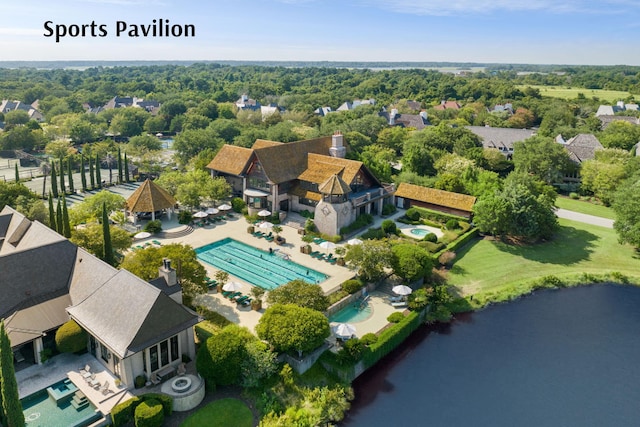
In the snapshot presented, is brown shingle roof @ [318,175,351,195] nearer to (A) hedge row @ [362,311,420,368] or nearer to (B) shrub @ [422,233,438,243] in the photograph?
(B) shrub @ [422,233,438,243]

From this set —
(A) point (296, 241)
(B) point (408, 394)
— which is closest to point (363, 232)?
(A) point (296, 241)

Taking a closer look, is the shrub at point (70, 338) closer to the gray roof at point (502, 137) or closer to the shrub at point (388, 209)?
the shrub at point (388, 209)

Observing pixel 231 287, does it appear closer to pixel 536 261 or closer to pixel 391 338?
pixel 391 338

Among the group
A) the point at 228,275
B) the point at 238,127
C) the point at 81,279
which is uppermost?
the point at 238,127

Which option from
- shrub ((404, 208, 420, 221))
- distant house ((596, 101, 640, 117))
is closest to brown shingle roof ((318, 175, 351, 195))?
shrub ((404, 208, 420, 221))

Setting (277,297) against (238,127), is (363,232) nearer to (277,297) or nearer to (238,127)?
(277,297)
